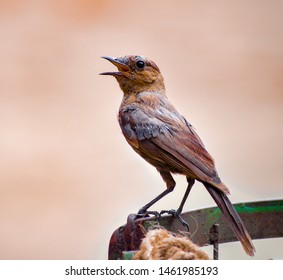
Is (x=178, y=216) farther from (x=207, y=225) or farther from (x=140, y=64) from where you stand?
(x=140, y=64)

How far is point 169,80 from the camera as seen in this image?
6039mm

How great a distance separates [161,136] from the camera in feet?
13.1

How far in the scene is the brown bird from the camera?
3.66 m

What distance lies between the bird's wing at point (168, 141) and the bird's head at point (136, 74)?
0.13m

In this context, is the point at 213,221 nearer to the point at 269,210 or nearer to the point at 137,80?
the point at 269,210

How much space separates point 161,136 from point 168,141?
61 mm

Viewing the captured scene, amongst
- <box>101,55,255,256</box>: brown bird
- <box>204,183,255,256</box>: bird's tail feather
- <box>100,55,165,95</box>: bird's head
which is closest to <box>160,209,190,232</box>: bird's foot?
<box>101,55,255,256</box>: brown bird

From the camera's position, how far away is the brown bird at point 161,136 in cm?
366

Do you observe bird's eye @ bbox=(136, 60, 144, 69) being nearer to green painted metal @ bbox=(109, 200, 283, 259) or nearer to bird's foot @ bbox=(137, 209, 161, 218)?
bird's foot @ bbox=(137, 209, 161, 218)

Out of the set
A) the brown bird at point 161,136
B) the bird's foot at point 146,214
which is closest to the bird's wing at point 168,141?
the brown bird at point 161,136

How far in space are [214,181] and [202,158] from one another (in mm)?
186

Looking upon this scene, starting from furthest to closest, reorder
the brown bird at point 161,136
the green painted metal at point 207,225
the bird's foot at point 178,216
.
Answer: the brown bird at point 161,136, the bird's foot at point 178,216, the green painted metal at point 207,225

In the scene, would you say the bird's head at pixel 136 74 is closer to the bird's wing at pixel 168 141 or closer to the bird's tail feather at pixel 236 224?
the bird's wing at pixel 168 141
